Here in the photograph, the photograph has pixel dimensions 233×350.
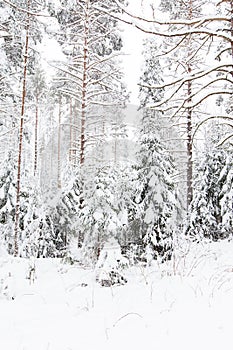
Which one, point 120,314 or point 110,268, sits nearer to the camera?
point 120,314

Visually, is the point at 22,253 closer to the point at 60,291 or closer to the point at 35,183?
the point at 35,183

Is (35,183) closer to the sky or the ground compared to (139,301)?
closer to the sky

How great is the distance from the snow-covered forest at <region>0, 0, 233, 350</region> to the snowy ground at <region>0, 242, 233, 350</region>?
0.01m

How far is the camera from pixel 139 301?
334 centimetres

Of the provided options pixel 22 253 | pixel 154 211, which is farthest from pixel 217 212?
pixel 22 253

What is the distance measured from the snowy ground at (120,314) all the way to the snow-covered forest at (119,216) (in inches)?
0.6

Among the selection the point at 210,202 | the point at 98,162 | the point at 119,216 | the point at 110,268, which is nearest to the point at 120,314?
the point at 110,268

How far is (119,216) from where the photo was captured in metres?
6.75

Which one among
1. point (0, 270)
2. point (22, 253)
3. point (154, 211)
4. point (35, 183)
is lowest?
point (22, 253)

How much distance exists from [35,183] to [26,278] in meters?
10.3

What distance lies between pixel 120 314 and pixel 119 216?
379 centimetres

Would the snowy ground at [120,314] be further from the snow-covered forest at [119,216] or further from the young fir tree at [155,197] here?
the young fir tree at [155,197]

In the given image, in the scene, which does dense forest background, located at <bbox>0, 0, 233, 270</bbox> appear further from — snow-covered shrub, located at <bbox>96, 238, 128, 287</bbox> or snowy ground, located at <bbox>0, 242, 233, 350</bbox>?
snowy ground, located at <bbox>0, 242, 233, 350</bbox>

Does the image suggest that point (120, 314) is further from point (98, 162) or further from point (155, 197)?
point (155, 197)
